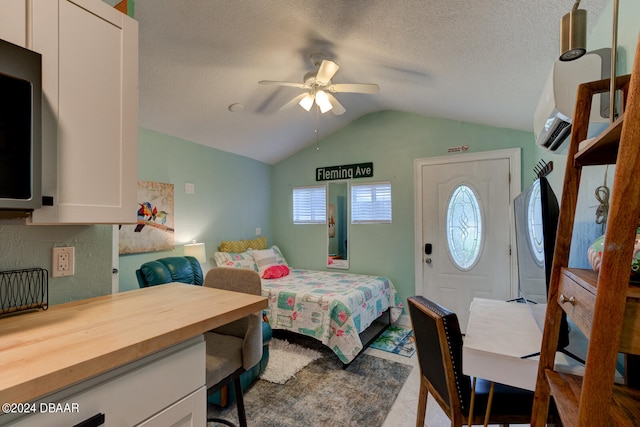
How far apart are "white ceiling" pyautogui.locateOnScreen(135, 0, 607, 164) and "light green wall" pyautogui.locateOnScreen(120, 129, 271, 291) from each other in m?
0.25

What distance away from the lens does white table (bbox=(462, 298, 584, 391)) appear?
106 centimetres

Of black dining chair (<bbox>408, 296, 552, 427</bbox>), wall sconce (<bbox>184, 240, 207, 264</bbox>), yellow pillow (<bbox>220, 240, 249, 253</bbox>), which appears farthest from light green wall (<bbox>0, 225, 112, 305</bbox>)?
yellow pillow (<bbox>220, 240, 249, 253</bbox>)

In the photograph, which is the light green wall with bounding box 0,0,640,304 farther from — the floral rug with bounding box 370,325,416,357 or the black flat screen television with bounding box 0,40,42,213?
the black flat screen television with bounding box 0,40,42,213

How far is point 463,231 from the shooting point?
3.46 meters

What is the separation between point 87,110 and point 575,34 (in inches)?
64.6

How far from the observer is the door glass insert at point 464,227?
133 inches

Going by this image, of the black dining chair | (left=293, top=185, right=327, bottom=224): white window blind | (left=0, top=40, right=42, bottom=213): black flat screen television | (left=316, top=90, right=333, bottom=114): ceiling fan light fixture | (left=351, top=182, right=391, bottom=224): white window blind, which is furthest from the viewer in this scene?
(left=293, top=185, right=327, bottom=224): white window blind

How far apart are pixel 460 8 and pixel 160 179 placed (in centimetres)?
317

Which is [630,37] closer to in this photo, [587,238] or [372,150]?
[587,238]

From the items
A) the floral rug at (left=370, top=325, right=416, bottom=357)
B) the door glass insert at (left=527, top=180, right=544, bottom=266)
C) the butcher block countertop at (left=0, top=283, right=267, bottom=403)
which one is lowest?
the floral rug at (left=370, top=325, right=416, bottom=357)

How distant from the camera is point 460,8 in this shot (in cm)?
149

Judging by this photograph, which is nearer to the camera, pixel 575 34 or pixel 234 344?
pixel 575 34

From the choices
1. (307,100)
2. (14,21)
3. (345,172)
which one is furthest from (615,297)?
(345,172)

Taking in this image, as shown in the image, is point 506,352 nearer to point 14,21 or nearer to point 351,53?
point 14,21
